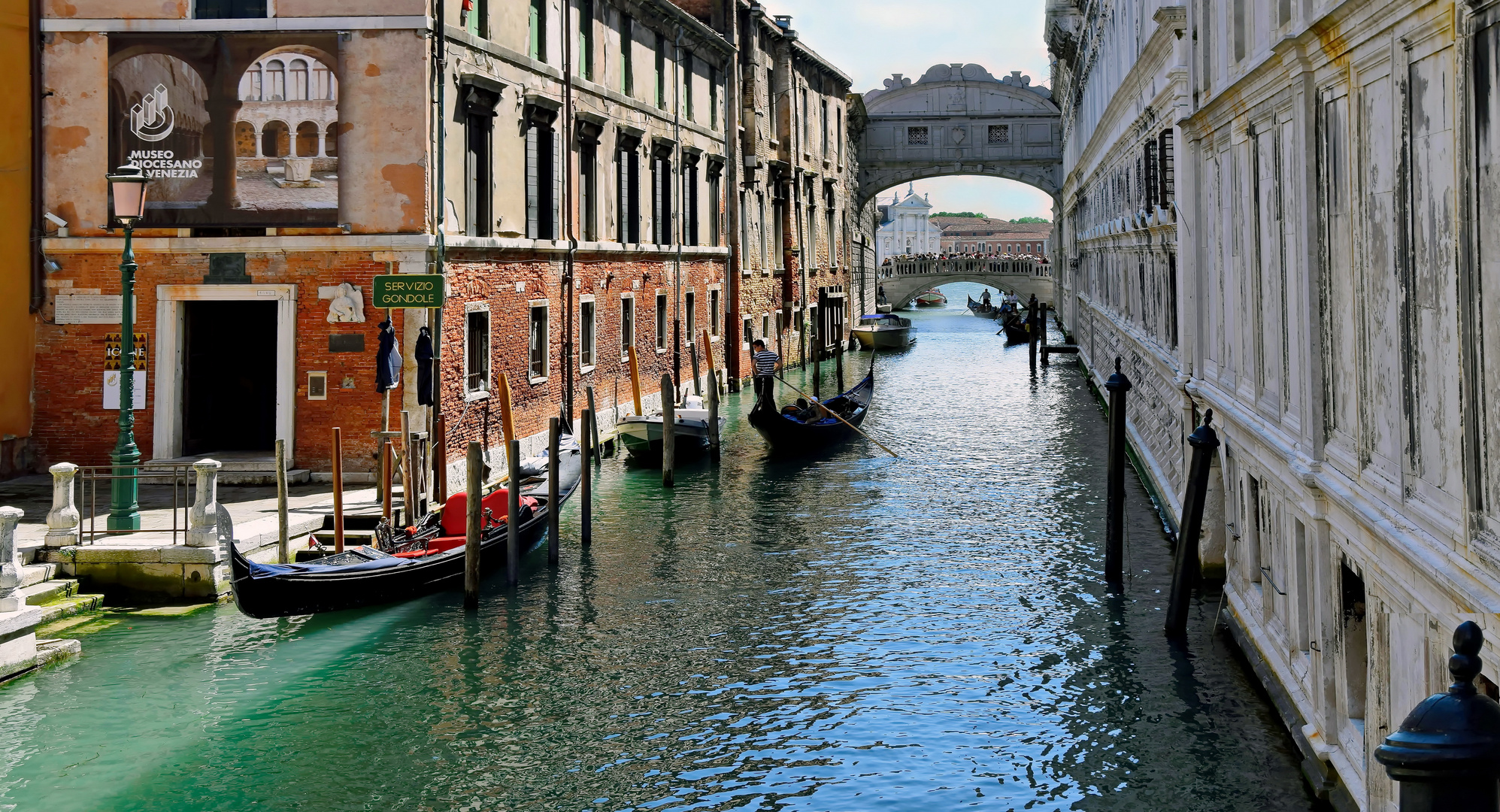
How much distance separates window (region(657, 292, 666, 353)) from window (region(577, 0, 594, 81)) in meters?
5.49

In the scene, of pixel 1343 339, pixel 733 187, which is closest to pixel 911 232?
pixel 733 187

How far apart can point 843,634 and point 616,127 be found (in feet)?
43.9

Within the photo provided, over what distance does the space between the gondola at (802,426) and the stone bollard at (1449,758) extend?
17.8 meters

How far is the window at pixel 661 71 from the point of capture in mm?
24812

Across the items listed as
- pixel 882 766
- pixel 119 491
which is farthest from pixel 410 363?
pixel 882 766

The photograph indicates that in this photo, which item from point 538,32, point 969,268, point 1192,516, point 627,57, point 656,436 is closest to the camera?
point 1192,516

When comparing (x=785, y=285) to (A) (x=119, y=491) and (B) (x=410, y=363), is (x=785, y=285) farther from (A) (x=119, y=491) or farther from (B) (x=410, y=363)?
(A) (x=119, y=491)

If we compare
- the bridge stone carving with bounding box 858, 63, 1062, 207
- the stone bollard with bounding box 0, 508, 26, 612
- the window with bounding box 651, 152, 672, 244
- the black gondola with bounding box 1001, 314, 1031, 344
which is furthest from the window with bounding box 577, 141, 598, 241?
the bridge stone carving with bounding box 858, 63, 1062, 207

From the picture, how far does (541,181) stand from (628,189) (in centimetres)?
393

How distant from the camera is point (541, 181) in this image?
763 inches

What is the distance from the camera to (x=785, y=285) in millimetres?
37469

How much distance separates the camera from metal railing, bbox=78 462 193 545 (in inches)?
462

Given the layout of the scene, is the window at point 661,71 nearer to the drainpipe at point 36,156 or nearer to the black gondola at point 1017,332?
the drainpipe at point 36,156

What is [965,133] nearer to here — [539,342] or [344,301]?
[539,342]
